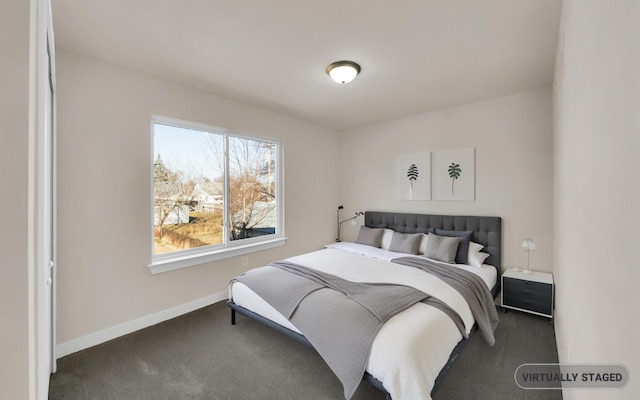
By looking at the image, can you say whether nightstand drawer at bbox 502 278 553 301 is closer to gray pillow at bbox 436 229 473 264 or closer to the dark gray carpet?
the dark gray carpet

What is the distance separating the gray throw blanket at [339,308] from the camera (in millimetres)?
1707

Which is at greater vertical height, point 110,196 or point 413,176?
point 413,176

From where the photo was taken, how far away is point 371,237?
4.16 m

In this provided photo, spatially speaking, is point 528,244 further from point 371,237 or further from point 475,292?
point 371,237

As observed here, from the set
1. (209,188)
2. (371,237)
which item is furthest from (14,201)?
(371,237)

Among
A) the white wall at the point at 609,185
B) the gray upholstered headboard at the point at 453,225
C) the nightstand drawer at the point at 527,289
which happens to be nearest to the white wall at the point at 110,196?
the gray upholstered headboard at the point at 453,225

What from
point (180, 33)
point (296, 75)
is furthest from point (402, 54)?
point (180, 33)

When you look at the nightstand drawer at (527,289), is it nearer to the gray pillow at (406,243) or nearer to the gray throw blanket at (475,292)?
the gray throw blanket at (475,292)

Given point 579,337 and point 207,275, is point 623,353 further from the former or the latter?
point 207,275

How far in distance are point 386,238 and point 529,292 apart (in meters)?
1.81

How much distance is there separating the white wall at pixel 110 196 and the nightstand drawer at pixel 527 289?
3.52 metres

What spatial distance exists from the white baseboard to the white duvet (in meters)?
0.72

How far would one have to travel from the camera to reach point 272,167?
4195mm

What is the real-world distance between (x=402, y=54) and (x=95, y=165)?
305 centimetres
